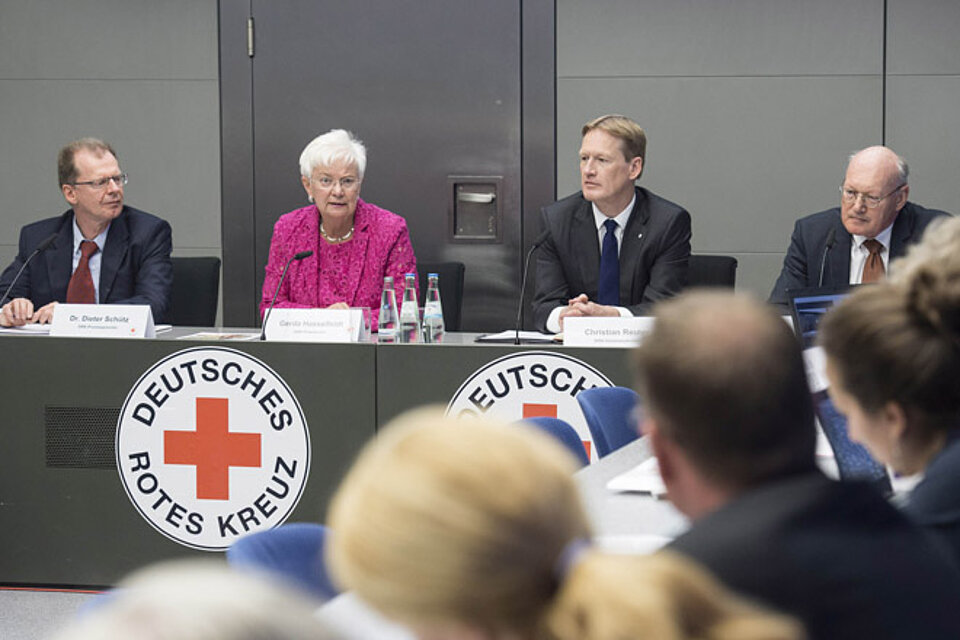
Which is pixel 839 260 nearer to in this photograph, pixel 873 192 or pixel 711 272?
pixel 873 192

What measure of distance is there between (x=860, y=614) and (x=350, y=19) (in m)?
5.15

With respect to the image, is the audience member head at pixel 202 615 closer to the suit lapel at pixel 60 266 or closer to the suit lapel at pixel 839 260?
the suit lapel at pixel 839 260

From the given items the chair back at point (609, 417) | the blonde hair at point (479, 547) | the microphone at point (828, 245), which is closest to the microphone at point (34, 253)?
the chair back at point (609, 417)

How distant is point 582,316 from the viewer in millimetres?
3961

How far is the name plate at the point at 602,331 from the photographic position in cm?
362

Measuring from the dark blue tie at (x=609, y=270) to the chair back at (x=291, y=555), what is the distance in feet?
9.38

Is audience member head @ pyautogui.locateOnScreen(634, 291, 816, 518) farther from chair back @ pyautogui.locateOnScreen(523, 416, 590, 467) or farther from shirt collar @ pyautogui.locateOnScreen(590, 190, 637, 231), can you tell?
shirt collar @ pyautogui.locateOnScreen(590, 190, 637, 231)

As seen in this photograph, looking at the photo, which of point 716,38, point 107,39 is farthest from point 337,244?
point 716,38

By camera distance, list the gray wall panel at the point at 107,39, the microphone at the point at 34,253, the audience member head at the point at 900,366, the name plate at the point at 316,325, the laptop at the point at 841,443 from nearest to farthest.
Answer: the audience member head at the point at 900,366
the laptop at the point at 841,443
the name plate at the point at 316,325
the microphone at the point at 34,253
the gray wall panel at the point at 107,39

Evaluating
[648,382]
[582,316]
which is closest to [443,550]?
[648,382]

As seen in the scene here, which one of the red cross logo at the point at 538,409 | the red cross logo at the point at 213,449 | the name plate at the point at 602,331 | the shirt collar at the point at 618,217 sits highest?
the shirt collar at the point at 618,217

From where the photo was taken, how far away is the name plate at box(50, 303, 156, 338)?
3795 millimetres

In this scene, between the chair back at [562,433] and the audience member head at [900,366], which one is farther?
the chair back at [562,433]

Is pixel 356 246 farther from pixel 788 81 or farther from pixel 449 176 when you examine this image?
pixel 788 81
